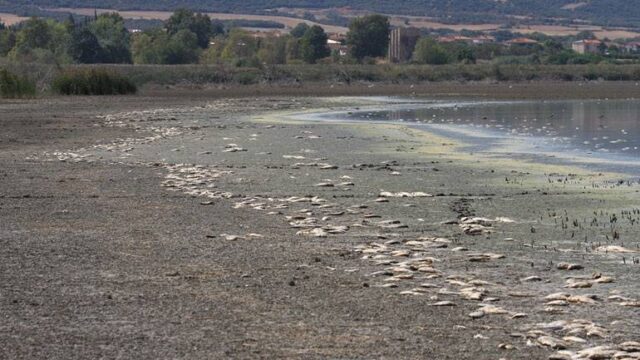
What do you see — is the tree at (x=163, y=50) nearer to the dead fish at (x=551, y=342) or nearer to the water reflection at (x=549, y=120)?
the water reflection at (x=549, y=120)

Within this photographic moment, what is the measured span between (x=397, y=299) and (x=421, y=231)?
4319mm

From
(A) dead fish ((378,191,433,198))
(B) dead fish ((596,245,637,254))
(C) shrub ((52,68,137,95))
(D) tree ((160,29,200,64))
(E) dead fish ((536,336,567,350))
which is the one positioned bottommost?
(D) tree ((160,29,200,64))

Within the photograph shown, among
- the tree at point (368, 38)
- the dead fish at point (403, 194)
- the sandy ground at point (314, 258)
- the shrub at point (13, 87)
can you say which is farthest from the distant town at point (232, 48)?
the dead fish at point (403, 194)

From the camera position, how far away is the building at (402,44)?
166 metres

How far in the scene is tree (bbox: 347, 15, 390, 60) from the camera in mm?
165000

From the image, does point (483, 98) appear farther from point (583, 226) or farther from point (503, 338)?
point (503, 338)

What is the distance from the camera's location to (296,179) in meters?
22.1

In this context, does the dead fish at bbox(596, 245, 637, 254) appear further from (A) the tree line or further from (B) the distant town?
(A) the tree line

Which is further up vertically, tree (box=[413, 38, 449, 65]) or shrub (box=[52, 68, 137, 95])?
shrub (box=[52, 68, 137, 95])

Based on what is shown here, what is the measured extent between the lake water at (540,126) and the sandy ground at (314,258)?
10.0 feet

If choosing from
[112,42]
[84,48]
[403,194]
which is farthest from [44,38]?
[403,194]

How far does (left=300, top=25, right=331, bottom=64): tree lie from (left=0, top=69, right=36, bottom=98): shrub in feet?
305

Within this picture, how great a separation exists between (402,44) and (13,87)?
122935mm

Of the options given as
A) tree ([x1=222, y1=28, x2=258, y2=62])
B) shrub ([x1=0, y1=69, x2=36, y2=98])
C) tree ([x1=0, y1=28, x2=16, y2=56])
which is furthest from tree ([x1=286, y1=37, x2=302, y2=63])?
shrub ([x1=0, y1=69, x2=36, y2=98])
